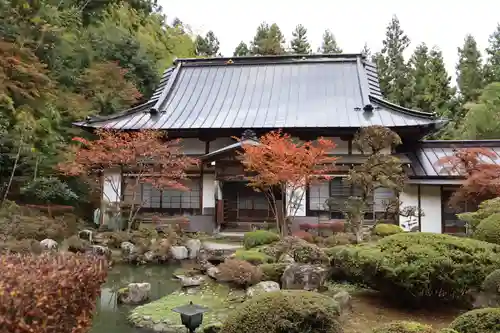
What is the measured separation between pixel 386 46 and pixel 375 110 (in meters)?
29.6

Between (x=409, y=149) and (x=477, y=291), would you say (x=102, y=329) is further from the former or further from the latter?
(x=409, y=149)

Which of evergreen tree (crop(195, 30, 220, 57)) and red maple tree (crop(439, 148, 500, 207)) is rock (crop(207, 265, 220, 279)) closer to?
red maple tree (crop(439, 148, 500, 207))

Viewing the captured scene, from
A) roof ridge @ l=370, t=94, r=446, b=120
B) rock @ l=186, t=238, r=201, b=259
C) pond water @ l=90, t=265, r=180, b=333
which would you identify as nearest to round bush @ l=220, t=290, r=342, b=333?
pond water @ l=90, t=265, r=180, b=333

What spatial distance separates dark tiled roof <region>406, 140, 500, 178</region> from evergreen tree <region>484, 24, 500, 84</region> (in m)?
21.7

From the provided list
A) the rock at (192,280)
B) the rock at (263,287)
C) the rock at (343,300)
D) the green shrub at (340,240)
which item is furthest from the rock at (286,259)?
the green shrub at (340,240)

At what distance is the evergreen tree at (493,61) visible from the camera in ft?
120

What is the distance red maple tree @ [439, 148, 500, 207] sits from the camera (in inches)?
533

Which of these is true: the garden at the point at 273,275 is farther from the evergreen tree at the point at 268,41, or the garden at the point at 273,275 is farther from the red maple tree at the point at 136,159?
the evergreen tree at the point at 268,41

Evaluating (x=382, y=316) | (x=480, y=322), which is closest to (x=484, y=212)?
(x=382, y=316)

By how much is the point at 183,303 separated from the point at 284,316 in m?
3.78

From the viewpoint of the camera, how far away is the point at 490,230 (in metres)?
8.20

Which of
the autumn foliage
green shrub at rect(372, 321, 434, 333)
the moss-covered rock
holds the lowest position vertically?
the moss-covered rock

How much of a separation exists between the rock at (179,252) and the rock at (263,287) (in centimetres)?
549

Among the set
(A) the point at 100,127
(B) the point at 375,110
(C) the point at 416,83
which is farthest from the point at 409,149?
(C) the point at 416,83
